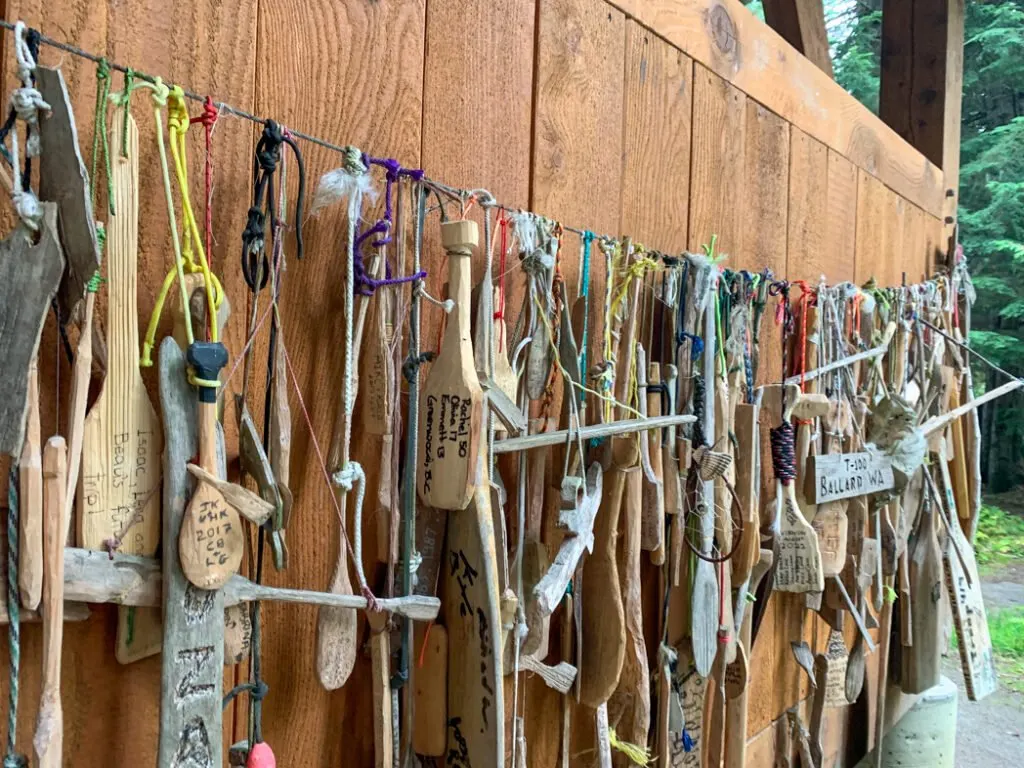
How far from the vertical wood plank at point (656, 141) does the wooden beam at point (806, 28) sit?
622 mm

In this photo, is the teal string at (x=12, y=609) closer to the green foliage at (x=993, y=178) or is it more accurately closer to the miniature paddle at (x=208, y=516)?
the miniature paddle at (x=208, y=516)

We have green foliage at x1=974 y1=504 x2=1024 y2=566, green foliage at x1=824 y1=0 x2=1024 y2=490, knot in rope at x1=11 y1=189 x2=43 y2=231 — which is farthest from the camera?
green foliage at x1=824 y1=0 x2=1024 y2=490

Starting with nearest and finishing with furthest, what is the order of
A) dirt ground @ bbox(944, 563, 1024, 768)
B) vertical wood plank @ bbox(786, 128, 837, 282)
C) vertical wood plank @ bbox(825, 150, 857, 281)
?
1. vertical wood plank @ bbox(786, 128, 837, 282)
2. vertical wood plank @ bbox(825, 150, 857, 281)
3. dirt ground @ bbox(944, 563, 1024, 768)

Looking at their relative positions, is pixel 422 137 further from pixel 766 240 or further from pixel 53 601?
pixel 766 240

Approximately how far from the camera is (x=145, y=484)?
49cm

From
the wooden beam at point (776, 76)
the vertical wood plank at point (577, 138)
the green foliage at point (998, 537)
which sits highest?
the wooden beam at point (776, 76)

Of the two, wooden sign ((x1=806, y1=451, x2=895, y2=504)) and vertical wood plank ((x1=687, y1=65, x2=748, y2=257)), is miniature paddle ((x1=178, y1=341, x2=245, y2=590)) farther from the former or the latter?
wooden sign ((x1=806, y1=451, x2=895, y2=504))

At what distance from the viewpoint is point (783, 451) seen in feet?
3.72

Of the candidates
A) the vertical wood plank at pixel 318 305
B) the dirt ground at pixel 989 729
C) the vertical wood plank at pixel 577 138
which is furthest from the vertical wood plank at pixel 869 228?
the dirt ground at pixel 989 729

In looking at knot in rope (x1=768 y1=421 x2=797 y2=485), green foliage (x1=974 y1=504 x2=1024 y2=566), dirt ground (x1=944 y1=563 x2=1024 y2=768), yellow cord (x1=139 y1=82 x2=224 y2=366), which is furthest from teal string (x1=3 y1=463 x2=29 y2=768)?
green foliage (x1=974 y1=504 x2=1024 y2=566)

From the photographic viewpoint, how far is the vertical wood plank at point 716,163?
1.10 metres

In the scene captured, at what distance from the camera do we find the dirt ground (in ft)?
7.58

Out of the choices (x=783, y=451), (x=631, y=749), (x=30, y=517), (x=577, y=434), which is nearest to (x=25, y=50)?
(x=30, y=517)

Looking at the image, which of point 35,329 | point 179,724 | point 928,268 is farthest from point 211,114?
point 928,268
